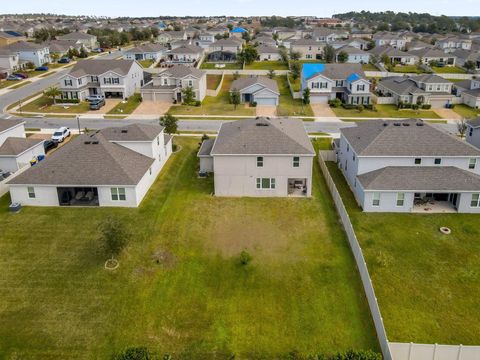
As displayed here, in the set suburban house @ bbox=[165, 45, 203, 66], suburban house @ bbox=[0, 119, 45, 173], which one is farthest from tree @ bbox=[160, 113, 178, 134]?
suburban house @ bbox=[165, 45, 203, 66]

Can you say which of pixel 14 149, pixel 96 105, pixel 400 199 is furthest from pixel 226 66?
pixel 400 199

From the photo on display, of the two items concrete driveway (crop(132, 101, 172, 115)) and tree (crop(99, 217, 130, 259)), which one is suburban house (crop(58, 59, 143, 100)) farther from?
tree (crop(99, 217, 130, 259))

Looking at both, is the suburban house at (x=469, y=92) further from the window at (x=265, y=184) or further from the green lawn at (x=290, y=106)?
the window at (x=265, y=184)

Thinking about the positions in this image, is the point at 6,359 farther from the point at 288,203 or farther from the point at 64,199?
the point at 288,203

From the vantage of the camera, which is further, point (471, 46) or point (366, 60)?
point (471, 46)

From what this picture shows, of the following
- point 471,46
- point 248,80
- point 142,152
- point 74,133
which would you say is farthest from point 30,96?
point 471,46

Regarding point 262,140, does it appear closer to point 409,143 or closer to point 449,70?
point 409,143
